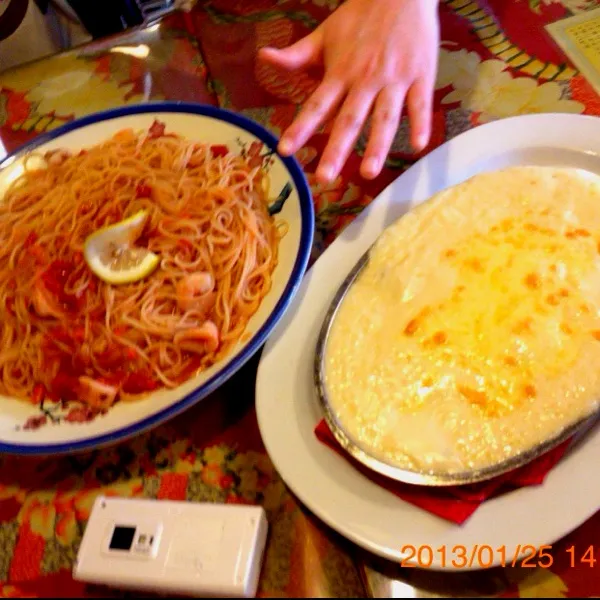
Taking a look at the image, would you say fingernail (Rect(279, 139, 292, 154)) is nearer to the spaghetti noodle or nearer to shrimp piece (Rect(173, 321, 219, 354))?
the spaghetti noodle

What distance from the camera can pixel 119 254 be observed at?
4.32ft

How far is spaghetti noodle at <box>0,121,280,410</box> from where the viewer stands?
1.17 metres

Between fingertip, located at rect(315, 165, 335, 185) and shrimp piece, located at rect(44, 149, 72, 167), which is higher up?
shrimp piece, located at rect(44, 149, 72, 167)

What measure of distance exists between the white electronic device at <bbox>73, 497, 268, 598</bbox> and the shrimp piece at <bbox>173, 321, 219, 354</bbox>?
0.28 m

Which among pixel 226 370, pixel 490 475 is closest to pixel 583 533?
pixel 490 475

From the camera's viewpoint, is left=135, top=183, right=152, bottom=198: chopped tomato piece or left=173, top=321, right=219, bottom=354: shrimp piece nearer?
left=173, top=321, right=219, bottom=354: shrimp piece

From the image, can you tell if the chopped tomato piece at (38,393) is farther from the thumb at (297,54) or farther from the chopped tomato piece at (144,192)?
the thumb at (297,54)

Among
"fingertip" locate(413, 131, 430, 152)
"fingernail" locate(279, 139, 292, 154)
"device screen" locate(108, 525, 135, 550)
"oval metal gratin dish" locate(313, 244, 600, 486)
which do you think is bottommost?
"oval metal gratin dish" locate(313, 244, 600, 486)

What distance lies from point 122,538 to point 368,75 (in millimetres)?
1007

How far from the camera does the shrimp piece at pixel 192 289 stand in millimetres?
1215

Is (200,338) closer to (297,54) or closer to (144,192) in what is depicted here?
(144,192)

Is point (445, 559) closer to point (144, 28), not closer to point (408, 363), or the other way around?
point (408, 363)
